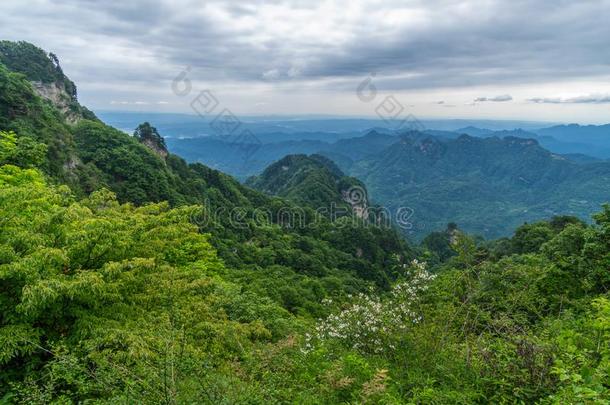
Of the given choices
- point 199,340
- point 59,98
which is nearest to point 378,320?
point 199,340

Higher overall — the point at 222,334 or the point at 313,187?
the point at 222,334

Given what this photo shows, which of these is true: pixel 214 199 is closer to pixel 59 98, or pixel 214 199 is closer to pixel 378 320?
pixel 59 98

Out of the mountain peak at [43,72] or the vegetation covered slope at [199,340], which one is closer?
the vegetation covered slope at [199,340]

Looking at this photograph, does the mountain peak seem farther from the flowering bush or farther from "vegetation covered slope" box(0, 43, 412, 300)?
the flowering bush

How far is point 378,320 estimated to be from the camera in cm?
786

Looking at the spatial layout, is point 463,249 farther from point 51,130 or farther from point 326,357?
point 51,130

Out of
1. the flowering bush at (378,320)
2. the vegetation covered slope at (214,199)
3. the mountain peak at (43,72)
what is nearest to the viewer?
the flowering bush at (378,320)

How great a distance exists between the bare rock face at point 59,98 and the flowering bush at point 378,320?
7594cm

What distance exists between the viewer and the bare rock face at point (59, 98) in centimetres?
7062

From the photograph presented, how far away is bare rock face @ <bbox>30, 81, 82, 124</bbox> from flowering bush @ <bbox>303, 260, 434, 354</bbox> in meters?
75.9

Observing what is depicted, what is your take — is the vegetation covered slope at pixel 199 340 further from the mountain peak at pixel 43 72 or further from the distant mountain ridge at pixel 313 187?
the distant mountain ridge at pixel 313 187

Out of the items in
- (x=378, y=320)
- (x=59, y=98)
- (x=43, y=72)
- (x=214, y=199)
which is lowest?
(x=214, y=199)

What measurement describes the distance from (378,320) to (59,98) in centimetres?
8594

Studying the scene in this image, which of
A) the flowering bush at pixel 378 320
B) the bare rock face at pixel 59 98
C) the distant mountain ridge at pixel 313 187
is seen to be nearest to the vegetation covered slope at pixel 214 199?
the bare rock face at pixel 59 98
